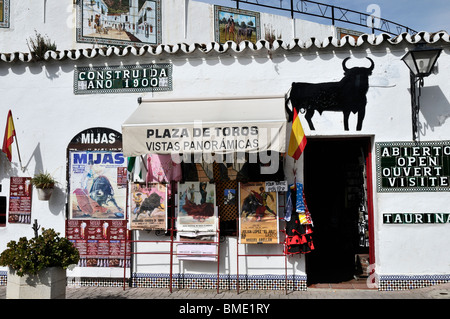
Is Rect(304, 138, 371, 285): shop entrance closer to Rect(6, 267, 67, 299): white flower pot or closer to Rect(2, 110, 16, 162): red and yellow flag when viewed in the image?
Rect(6, 267, 67, 299): white flower pot

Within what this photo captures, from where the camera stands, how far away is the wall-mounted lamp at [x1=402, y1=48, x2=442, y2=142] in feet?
23.8

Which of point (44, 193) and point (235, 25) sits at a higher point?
point (235, 25)

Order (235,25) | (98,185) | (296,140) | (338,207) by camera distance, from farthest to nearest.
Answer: (235,25) → (338,207) → (98,185) → (296,140)

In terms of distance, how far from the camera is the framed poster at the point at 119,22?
13516 millimetres

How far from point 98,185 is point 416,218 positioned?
6.04 m

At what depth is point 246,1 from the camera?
51.9 ft

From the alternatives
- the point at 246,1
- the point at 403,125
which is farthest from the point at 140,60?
the point at 246,1

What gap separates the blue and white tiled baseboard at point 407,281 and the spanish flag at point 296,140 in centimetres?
275

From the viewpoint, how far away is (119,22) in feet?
45.5

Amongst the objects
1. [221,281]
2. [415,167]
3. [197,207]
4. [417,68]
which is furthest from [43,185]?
[417,68]

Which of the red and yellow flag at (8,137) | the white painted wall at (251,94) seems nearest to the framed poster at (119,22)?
the white painted wall at (251,94)

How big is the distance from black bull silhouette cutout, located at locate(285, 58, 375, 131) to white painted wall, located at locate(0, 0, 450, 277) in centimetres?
12

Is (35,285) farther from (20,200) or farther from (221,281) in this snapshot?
(221,281)

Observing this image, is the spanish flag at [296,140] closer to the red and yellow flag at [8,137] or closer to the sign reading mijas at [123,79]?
the sign reading mijas at [123,79]
